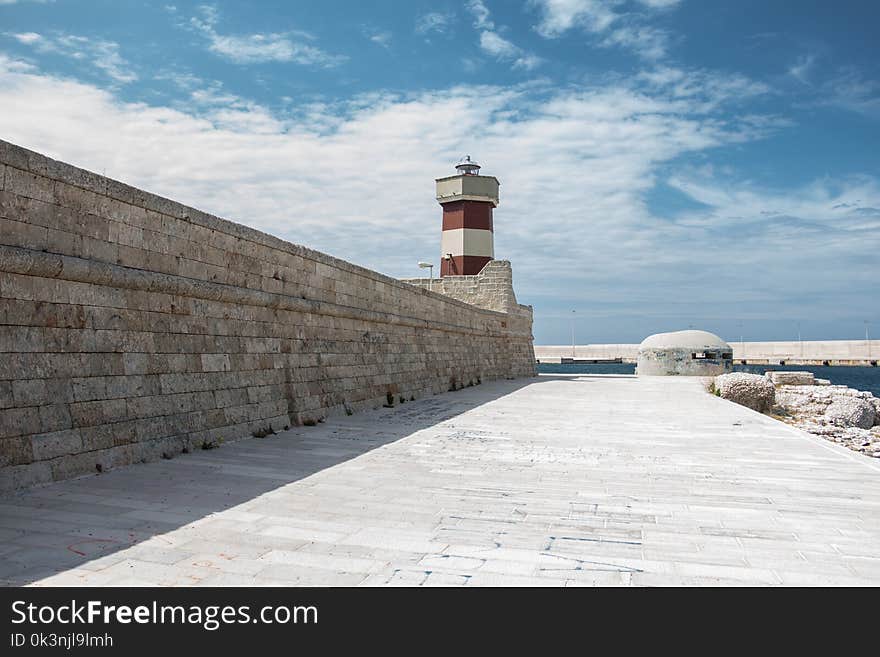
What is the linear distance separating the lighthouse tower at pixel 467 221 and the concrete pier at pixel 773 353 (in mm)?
59881

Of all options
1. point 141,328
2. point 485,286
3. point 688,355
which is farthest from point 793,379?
point 141,328

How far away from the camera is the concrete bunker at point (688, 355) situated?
77.1ft

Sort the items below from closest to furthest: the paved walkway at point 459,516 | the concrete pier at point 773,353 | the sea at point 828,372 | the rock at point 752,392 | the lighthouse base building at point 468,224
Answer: the paved walkway at point 459,516, the rock at point 752,392, the lighthouse base building at point 468,224, the sea at point 828,372, the concrete pier at point 773,353

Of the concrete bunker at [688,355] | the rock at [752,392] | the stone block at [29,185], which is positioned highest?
the stone block at [29,185]

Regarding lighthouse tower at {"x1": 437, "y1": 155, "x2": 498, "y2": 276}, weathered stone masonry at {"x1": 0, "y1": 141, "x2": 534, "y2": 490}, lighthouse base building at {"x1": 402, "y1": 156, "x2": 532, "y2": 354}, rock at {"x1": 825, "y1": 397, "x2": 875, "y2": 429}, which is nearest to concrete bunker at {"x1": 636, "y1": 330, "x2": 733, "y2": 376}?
lighthouse base building at {"x1": 402, "y1": 156, "x2": 532, "y2": 354}

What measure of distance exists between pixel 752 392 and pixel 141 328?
1142cm

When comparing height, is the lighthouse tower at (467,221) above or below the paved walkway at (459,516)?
above

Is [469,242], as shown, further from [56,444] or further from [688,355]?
[56,444]

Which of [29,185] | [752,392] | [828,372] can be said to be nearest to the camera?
[29,185]

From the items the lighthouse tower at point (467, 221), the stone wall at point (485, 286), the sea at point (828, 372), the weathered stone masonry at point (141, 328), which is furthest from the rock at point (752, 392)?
the sea at point (828, 372)

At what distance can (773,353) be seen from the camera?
78.0m

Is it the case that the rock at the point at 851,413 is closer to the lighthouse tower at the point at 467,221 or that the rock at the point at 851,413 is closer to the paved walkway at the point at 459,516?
the paved walkway at the point at 459,516
